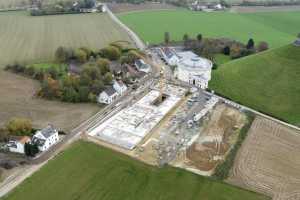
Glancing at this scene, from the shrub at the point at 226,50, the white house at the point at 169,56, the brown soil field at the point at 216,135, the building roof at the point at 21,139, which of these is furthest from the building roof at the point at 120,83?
the shrub at the point at 226,50

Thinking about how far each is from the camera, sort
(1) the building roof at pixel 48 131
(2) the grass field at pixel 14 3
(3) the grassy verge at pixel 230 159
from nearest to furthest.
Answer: (3) the grassy verge at pixel 230 159
(1) the building roof at pixel 48 131
(2) the grass field at pixel 14 3

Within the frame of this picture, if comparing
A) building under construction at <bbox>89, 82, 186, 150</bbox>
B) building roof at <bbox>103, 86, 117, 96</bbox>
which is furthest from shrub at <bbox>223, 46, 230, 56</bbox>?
building roof at <bbox>103, 86, 117, 96</bbox>

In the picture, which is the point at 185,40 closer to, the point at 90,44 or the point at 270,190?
the point at 90,44

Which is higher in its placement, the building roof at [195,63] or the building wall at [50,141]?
the building roof at [195,63]

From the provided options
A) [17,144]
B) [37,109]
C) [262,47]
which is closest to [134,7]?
[262,47]

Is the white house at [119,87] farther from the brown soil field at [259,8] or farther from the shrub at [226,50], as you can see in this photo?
the brown soil field at [259,8]

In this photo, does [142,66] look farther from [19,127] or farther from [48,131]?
[19,127]
